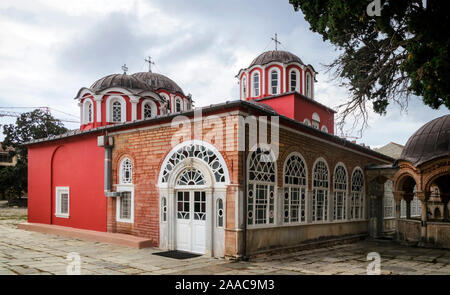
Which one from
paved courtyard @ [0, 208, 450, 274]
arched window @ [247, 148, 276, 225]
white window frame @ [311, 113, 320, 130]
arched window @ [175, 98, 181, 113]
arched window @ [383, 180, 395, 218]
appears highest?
arched window @ [175, 98, 181, 113]

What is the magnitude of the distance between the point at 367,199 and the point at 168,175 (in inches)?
388

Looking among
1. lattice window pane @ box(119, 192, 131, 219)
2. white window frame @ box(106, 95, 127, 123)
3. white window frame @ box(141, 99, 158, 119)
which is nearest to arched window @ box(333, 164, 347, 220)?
lattice window pane @ box(119, 192, 131, 219)

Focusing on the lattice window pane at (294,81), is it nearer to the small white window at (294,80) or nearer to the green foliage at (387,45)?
the small white window at (294,80)

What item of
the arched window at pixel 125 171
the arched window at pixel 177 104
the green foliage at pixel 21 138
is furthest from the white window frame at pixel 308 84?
the green foliage at pixel 21 138

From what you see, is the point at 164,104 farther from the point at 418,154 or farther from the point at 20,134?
the point at 20,134

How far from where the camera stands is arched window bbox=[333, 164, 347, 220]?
14579 mm

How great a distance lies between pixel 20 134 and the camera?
37844 mm

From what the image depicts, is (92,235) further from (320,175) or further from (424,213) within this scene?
(424,213)

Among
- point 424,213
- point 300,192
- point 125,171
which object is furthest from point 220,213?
point 424,213

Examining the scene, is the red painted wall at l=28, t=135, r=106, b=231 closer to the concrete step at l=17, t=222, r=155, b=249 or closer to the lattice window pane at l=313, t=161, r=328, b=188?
the concrete step at l=17, t=222, r=155, b=249

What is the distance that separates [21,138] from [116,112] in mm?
24045

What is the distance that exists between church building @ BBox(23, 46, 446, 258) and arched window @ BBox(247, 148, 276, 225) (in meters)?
0.03

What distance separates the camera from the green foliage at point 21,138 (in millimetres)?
36094

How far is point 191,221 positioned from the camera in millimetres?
10750
